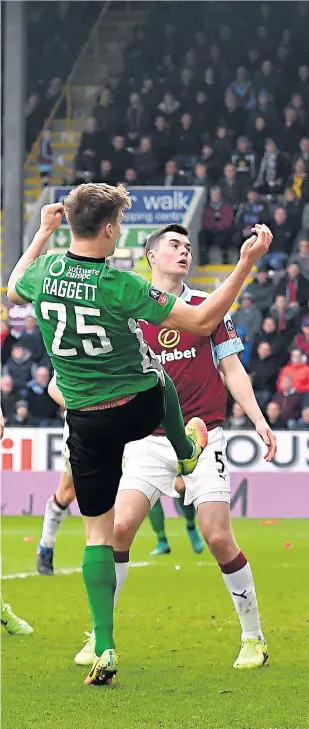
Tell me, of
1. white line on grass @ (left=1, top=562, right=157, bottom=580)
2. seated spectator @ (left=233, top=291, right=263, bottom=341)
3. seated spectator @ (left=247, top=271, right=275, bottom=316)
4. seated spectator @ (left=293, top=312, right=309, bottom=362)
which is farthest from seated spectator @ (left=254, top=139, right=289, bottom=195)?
white line on grass @ (left=1, top=562, right=157, bottom=580)

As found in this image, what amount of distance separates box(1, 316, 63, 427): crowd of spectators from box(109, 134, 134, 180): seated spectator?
4.62 m

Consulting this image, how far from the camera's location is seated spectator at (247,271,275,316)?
18375 mm

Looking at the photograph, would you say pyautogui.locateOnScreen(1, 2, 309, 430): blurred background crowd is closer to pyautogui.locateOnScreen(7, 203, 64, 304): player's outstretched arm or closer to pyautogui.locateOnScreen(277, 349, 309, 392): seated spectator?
pyautogui.locateOnScreen(277, 349, 309, 392): seated spectator

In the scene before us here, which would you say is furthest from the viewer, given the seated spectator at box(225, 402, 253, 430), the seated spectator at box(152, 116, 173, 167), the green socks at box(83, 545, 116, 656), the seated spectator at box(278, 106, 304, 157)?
the seated spectator at box(152, 116, 173, 167)

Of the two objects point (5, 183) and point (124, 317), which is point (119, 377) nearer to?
point (124, 317)

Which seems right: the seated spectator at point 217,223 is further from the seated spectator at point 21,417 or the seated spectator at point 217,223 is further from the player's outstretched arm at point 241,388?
the player's outstretched arm at point 241,388

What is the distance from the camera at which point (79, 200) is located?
5230 millimetres

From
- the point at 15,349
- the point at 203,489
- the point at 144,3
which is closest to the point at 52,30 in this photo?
the point at 144,3

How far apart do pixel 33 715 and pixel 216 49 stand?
767 inches

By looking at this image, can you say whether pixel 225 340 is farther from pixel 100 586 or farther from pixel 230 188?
pixel 230 188

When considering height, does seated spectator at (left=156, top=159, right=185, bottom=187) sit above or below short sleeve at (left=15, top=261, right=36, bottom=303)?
below

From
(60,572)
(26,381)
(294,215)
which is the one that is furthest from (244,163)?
(60,572)

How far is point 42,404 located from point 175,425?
1156 centimetres

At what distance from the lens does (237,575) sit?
6320mm
